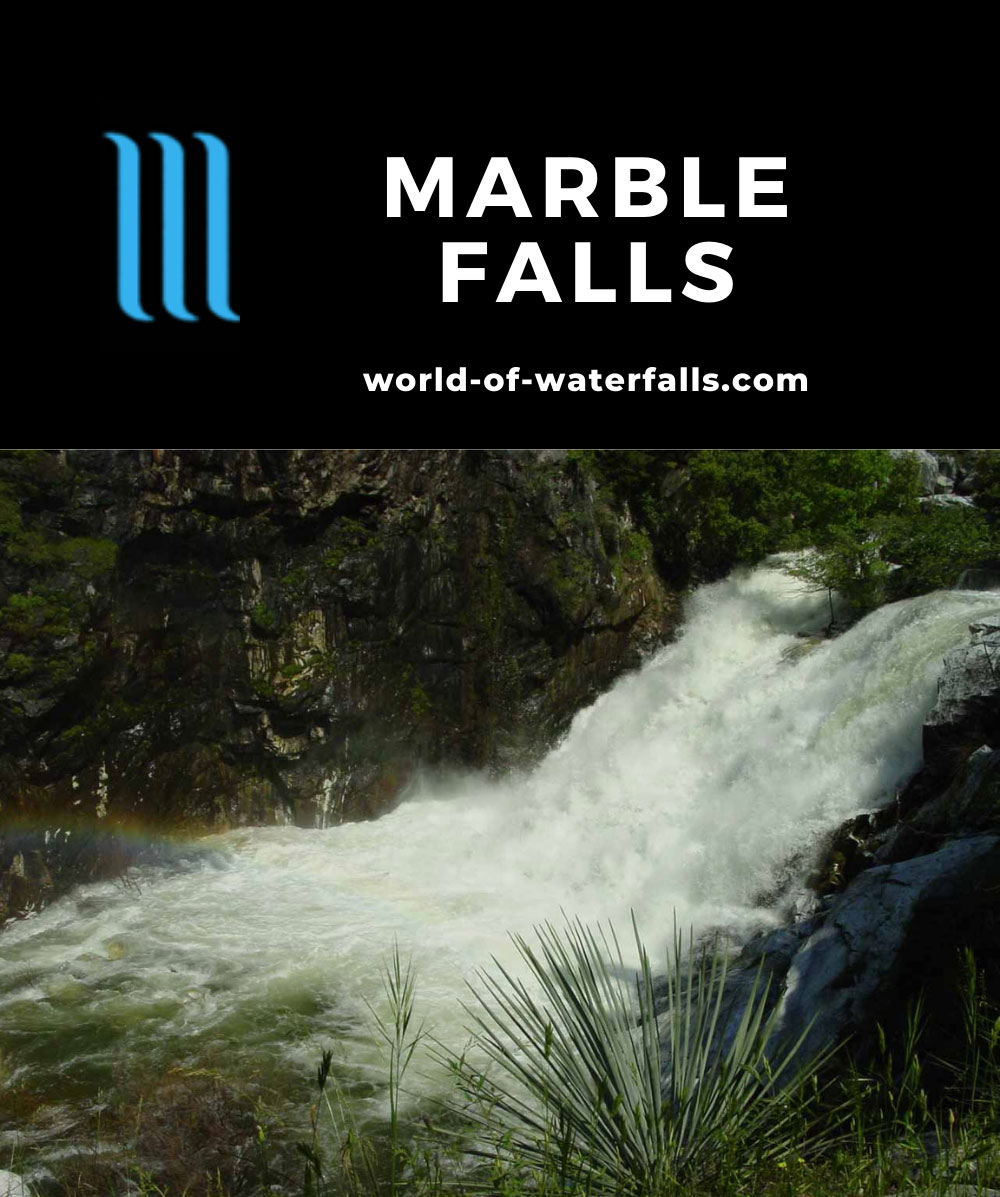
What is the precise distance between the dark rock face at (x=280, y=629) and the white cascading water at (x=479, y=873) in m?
0.78

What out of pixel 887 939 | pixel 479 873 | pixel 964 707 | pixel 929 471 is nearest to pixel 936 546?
pixel 964 707

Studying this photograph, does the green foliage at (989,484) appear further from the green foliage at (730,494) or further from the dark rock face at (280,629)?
the dark rock face at (280,629)

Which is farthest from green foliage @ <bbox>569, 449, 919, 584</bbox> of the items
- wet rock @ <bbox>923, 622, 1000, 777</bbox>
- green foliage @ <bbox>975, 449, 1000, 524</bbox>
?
wet rock @ <bbox>923, 622, 1000, 777</bbox>

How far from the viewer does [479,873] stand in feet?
42.5

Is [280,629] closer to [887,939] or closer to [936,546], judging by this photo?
[936,546]

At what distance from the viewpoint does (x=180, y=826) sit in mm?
13977

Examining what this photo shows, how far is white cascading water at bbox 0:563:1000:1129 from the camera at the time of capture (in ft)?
28.8

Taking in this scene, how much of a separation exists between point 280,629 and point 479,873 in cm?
518

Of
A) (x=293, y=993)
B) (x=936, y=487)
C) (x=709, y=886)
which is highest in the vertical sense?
(x=936, y=487)

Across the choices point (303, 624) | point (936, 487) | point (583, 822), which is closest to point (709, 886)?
point (583, 822)

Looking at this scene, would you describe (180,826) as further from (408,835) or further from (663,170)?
(663,170)

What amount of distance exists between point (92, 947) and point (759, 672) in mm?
10102

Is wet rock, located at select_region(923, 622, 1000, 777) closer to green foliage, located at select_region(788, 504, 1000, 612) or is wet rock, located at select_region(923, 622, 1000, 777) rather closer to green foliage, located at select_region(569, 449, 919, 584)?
green foliage, located at select_region(788, 504, 1000, 612)

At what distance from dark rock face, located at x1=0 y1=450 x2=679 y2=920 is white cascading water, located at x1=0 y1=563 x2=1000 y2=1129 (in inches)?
30.7
